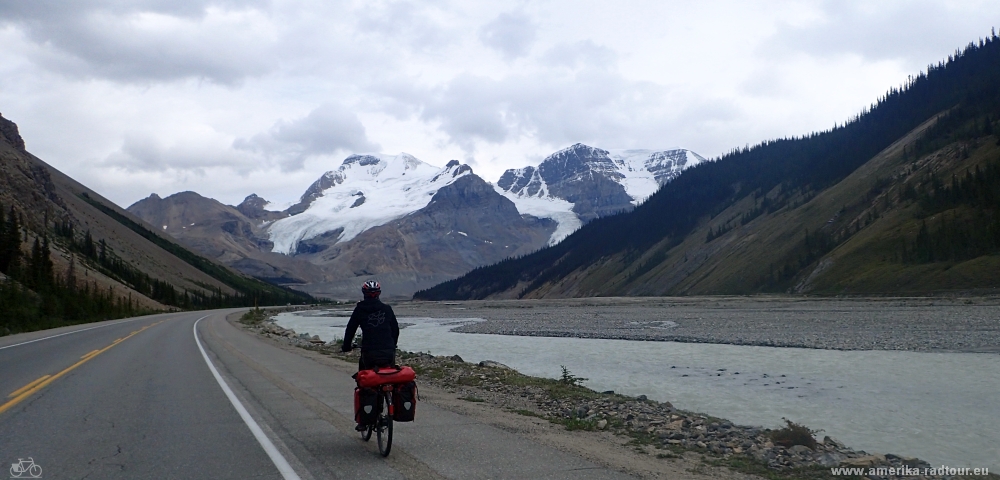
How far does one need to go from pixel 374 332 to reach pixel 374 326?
0.29ft

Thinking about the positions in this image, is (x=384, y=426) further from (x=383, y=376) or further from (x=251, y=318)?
(x=251, y=318)

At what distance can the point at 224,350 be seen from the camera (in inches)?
1095

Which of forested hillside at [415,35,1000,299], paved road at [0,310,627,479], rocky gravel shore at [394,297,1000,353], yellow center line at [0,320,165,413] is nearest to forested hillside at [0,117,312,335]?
yellow center line at [0,320,165,413]

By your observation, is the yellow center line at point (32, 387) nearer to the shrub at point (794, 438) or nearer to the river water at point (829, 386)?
the shrub at point (794, 438)

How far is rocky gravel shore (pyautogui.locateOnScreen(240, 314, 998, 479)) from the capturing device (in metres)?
10.1

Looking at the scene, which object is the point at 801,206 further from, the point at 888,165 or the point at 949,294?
the point at 949,294

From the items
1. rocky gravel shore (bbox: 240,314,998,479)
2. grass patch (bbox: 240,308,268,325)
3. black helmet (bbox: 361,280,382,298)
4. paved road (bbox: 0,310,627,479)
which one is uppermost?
black helmet (bbox: 361,280,382,298)

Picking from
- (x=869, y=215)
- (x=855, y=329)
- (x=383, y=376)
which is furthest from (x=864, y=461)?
(x=869, y=215)

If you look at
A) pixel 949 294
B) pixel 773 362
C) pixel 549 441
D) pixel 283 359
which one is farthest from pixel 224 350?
pixel 949 294

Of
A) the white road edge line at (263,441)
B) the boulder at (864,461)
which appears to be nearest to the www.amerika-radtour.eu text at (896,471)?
the boulder at (864,461)

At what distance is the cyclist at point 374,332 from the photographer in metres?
Answer: 9.83

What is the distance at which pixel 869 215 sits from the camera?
357ft

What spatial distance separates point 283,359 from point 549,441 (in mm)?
17037

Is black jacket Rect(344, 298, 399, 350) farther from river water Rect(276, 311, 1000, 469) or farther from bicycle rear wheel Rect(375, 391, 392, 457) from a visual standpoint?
river water Rect(276, 311, 1000, 469)
